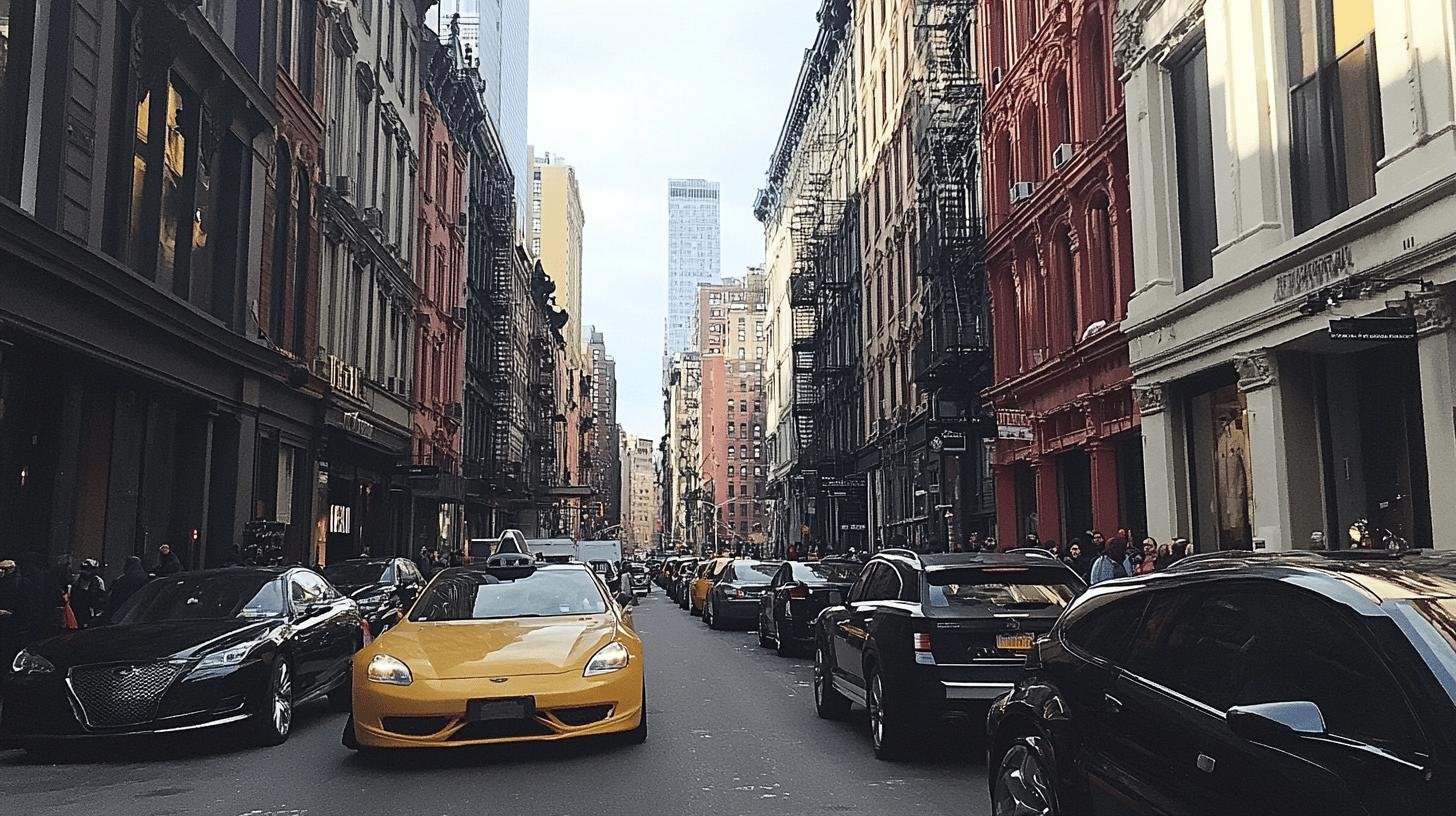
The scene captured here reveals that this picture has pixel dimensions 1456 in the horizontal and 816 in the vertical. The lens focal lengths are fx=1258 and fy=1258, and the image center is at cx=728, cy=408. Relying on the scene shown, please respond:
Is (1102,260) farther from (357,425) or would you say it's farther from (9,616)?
(9,616)

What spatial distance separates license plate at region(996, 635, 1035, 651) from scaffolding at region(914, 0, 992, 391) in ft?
73.6

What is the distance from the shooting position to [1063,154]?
25.6 m

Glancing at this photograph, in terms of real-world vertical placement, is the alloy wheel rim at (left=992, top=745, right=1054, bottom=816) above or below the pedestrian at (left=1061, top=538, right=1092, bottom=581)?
below

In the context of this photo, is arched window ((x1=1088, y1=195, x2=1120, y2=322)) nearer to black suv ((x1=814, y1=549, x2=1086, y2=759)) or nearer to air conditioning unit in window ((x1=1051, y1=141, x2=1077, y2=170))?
air conditioning unit in window ((x1=1051, y1=141, x2=1077, y2=170))

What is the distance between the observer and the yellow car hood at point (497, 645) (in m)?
8.91

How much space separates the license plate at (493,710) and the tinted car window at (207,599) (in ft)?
11.0

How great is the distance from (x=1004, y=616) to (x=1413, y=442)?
351 inches

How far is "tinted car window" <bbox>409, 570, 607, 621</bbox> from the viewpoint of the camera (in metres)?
10.4

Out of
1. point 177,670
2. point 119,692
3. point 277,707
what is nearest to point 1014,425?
point 277,707

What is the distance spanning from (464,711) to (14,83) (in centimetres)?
1208

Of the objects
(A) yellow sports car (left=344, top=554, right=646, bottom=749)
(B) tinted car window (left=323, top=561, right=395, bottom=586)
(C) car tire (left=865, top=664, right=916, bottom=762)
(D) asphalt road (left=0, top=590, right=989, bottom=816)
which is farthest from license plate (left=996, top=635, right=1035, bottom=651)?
(B) tinted car window (left=323, top=561, right=395, bottom=586)

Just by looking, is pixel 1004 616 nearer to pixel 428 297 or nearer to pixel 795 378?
pixel 428 297

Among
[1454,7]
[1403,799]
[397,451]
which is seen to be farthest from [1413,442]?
[397,451]

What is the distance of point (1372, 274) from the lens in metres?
14.6
